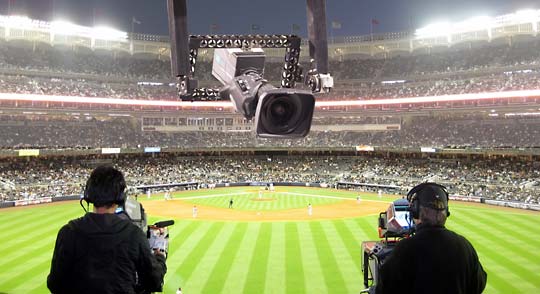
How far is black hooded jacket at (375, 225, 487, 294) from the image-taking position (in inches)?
112

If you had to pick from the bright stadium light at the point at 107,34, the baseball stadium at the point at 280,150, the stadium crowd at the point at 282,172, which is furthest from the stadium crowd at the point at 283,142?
the bright stadium light at the point at 107,34

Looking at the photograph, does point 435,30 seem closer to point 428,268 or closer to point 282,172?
point 282,172

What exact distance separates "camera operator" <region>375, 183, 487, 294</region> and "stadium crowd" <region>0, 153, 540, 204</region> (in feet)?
144

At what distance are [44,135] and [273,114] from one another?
58039 mm

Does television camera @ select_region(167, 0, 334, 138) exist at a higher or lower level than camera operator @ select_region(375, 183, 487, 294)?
higher

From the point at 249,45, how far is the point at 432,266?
133 inches

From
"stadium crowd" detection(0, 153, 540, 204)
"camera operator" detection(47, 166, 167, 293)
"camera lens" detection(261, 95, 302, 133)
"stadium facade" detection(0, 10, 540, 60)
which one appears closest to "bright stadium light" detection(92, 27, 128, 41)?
"stadium facade" detection(0, 10, 540, 60)

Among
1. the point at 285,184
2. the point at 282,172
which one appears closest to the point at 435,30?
the point at 282,172

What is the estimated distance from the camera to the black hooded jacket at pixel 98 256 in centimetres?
286

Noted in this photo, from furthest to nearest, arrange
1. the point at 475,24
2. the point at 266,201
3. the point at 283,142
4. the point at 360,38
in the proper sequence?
the point at 360,38 < the point at 283,142 < the point at 475,24 < the point at 266,201

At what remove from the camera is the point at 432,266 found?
2.85 metres

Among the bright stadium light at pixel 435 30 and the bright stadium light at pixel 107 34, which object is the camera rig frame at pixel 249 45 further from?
the bright stadium light at pixel 107 34

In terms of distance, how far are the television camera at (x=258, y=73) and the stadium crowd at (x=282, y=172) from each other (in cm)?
4285

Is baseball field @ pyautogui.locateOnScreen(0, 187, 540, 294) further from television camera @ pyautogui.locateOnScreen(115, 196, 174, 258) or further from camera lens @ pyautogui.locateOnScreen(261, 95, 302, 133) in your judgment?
camera lens @ pyautogui.locateOnScreen(261, 95, 302, 133)
